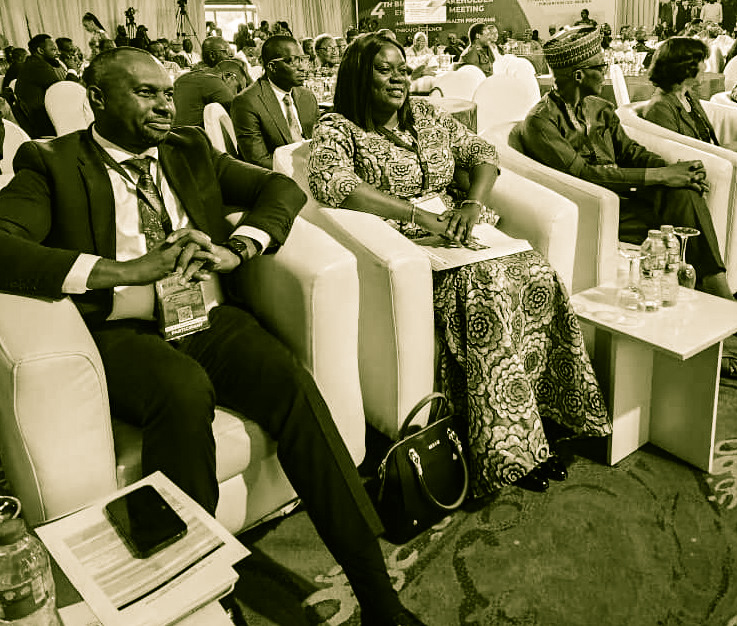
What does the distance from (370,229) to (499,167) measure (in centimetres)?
80

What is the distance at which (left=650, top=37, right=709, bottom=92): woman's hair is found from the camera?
3180mm

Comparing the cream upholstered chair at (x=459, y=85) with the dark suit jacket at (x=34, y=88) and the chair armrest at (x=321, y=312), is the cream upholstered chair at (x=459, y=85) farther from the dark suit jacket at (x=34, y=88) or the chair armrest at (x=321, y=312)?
the chair armrest at (x=321, y=312)

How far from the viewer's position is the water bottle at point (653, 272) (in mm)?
2219

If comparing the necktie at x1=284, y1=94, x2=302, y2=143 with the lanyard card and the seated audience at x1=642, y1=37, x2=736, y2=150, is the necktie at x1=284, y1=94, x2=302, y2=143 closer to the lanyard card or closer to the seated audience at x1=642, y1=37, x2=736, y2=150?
the seated audience at x1=642, y1=37, x2=736, y2=150

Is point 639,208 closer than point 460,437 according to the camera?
No

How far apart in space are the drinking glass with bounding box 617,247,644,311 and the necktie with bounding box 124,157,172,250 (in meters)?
1.38

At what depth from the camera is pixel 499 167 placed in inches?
108

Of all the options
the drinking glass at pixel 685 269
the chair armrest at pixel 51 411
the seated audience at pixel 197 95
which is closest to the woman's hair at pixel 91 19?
the seated audience at pixel 197 95

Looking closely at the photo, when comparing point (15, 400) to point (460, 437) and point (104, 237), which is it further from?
point (460, 437)

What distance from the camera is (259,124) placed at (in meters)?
3.94

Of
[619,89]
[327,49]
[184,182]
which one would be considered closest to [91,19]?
[327,49]

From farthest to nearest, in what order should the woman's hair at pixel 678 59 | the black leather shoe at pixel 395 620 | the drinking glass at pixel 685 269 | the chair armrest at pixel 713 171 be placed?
the woman's hair at pixel 678 59 → the chair armrest at pixel 713 171 → the drinking glass at pixel 685 269 → the black leather shoe at pixel 395 620

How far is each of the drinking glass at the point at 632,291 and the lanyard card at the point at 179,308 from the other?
1275 mm

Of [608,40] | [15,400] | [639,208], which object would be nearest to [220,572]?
[15,400]
